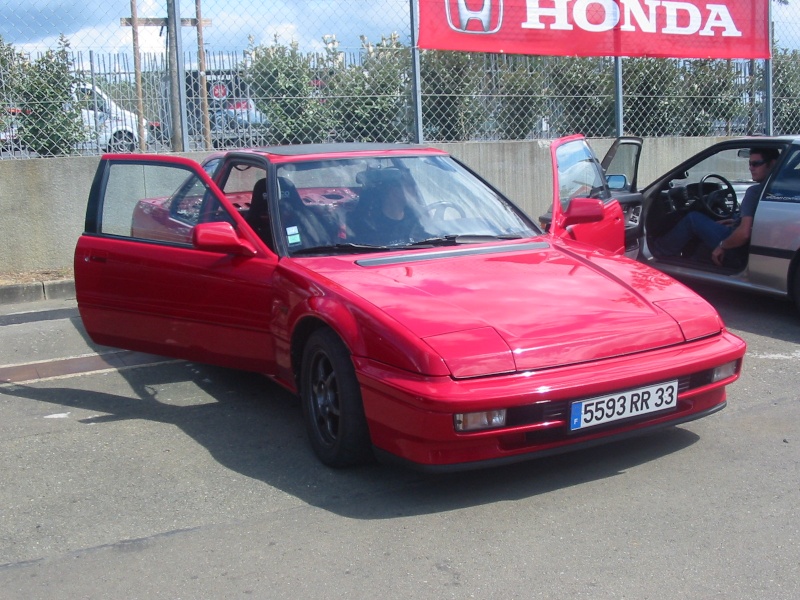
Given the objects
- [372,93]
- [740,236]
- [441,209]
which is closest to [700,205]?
[740,236]

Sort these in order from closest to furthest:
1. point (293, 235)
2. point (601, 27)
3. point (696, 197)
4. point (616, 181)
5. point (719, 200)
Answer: point (293, 235), point (616, 181), point (719, 200), point (696, 197), point (601, 27)

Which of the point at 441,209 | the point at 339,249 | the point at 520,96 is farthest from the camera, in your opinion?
the point at 520,96

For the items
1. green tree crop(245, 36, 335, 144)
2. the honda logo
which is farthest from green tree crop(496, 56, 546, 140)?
green tree crop(245, 36, 335, 144)

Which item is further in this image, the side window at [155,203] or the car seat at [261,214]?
the side window at [155,203]

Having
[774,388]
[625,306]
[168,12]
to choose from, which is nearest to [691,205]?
[774,388]

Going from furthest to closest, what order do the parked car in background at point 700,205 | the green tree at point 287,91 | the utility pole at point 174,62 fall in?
the green tree at point 287,91 → the utility pole at point 174,62 → the parked car in background at point 700,205

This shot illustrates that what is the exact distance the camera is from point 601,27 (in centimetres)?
1179

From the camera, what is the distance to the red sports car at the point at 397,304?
12.2ft

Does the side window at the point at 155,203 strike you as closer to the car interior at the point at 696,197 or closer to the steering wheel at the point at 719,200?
the car interior at the point at 696,197

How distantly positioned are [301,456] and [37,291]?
Result: 541 cm

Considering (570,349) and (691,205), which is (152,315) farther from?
(691,205)

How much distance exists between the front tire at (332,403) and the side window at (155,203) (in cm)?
123

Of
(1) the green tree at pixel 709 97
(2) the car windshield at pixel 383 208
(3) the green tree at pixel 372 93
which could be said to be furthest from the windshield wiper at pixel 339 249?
(1) the green tree at pixel 709 97

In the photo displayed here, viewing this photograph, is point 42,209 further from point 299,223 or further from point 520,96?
point 520,96
